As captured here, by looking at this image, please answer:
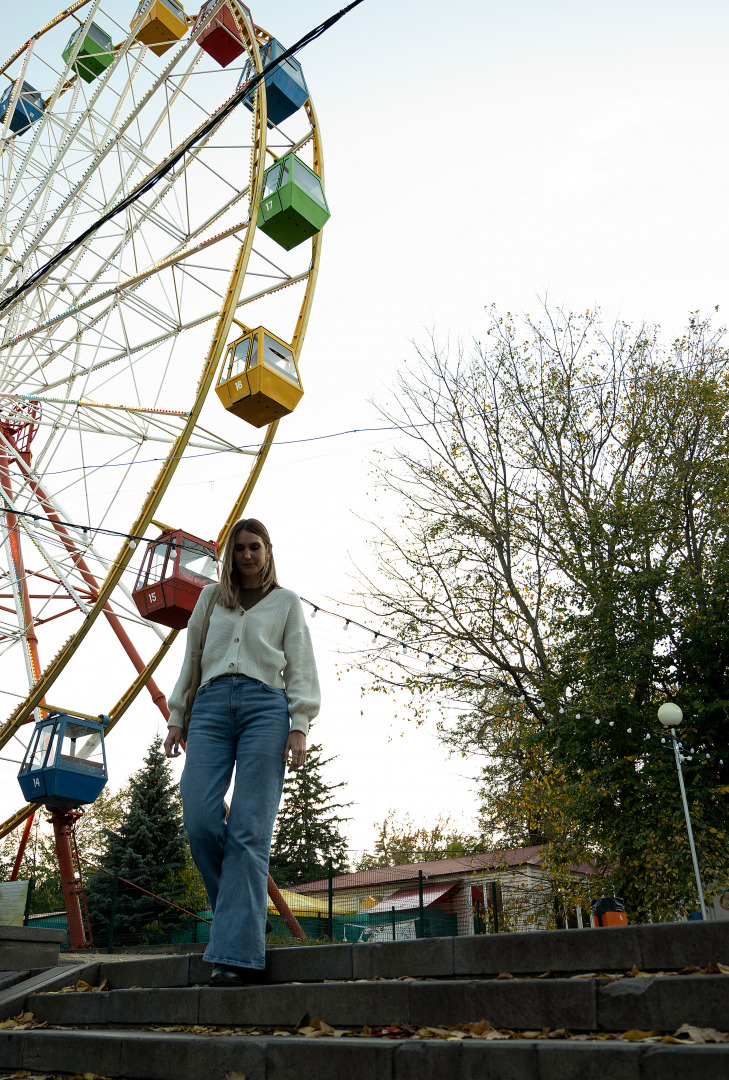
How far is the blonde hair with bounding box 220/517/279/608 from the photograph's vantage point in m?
3.93

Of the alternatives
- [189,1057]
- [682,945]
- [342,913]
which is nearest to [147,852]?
[342,913]

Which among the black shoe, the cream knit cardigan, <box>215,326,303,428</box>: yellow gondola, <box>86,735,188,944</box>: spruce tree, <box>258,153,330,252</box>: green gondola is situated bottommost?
the black shoe

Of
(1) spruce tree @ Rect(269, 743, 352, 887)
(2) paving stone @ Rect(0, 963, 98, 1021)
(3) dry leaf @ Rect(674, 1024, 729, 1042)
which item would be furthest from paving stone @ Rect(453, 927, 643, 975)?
(1) spruce tree @ Rect(269, 743, 352, 887)

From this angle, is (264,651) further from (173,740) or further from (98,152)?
(98,152)

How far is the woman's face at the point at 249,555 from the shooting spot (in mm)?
3953

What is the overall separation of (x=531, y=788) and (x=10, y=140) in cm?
1525

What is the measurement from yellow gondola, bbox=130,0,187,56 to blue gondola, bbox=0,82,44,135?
3040 mm

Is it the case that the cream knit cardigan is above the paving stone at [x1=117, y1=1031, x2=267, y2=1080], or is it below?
above

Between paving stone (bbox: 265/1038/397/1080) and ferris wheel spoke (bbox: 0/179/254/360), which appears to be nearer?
paving stone (bbox: 265/1038/397/1080)

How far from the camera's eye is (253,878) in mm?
3457

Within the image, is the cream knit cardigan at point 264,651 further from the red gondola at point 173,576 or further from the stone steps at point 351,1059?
the red gondola at point 173,576

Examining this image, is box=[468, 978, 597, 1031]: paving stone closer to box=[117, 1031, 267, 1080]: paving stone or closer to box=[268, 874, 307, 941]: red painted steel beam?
box=[117, 1031, 267, 1080]: paving stone

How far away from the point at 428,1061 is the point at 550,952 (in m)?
0.96

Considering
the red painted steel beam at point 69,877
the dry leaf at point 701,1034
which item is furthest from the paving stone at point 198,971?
the red painted steel beam at point 69,877
